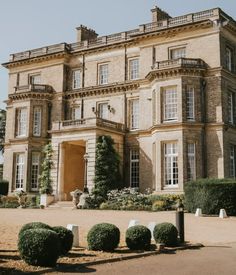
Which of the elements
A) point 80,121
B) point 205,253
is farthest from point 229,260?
point 80,121

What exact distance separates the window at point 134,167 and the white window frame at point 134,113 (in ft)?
6.77

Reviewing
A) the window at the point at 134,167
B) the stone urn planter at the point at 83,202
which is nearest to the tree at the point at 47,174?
the stone urn planter at the point at 83,202

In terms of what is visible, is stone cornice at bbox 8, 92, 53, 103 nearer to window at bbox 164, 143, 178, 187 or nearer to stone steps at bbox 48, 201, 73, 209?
stone steps at bbox 48, 201, 73, 209

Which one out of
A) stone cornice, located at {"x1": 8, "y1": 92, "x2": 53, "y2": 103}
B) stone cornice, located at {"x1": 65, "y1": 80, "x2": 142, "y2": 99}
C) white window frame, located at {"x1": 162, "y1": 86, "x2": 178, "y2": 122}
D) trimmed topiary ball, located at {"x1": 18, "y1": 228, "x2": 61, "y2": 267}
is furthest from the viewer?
stone cornice, located at {"x1": 8, "y1": 92, "x2": 53, "y2": 103}

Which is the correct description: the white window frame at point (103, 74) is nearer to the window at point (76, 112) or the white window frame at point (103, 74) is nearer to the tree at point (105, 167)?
the window at point (76, 112)

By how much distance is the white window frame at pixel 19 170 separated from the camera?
36375mm

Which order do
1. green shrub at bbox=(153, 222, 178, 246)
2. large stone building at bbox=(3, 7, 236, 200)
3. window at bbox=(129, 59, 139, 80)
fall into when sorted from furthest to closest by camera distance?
window at bbox=(129, 59, 139, 80) → large stone building at bbox=(3, 7, 236, 200) → green shrub at bbox=(153, 222, 178, 246)

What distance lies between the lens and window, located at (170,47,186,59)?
32.0m

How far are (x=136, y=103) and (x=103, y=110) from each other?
123 inches

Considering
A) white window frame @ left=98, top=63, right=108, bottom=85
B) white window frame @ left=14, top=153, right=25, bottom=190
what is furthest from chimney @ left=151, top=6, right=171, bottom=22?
white window frame @ left=14, top=153, right=25, bottom=190

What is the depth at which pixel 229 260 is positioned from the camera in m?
10.6

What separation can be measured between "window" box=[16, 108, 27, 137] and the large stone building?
0.29 ft

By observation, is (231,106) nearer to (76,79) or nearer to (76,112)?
(76,112)

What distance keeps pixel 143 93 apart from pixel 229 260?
928 inches
